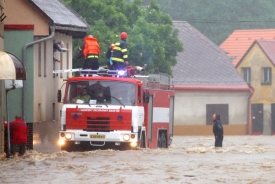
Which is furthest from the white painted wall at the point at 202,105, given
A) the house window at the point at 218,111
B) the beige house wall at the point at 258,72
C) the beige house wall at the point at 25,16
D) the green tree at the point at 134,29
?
the beige house wall at the point at 25,16

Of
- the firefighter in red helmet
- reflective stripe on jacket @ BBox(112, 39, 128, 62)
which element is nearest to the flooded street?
the firefighter in red helmet

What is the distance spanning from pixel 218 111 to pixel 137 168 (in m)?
49.4

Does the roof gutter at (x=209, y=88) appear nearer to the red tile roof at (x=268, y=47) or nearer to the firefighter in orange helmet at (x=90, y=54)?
the red tile roof at (x=268, y=47)

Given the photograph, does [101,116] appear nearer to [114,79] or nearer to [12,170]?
[114,79]

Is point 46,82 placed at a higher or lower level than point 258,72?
lower

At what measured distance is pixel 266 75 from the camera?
260 ft

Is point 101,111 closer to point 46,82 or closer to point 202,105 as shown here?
point 46,82

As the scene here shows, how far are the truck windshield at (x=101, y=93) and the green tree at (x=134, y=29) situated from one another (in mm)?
15922

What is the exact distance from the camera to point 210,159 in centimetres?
2789

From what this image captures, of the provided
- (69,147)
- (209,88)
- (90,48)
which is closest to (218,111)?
(209,88)

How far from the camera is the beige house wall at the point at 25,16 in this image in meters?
34.9

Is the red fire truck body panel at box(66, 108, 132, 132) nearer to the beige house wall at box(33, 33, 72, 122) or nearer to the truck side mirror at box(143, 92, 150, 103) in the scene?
the truck side mirror at box(143, 92, 150, 103)

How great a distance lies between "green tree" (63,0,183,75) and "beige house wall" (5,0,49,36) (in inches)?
443

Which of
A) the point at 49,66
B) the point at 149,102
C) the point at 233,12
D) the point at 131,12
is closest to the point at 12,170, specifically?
the point at 149,102
